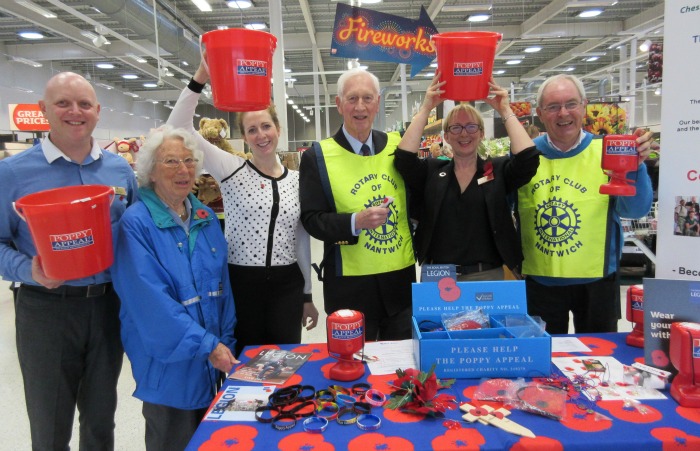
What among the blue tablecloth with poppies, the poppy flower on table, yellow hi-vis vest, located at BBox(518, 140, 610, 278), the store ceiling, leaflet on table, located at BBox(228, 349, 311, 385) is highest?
the store ceiling

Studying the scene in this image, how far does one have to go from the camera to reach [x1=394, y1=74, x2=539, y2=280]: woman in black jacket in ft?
6.70

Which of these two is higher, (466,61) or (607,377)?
(466,61)

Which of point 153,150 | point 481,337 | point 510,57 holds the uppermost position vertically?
point 510,57

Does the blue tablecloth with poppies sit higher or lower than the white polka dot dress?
lower

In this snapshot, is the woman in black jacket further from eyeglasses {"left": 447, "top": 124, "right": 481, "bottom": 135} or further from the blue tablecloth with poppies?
the blue tablecloth with poppies

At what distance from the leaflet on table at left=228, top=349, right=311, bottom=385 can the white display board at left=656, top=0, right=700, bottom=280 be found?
139cm

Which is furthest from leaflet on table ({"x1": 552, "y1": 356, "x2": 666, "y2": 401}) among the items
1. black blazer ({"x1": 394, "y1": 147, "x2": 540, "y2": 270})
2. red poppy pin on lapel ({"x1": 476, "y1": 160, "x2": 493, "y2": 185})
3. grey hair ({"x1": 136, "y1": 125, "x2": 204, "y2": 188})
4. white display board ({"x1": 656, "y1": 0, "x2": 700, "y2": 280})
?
grey hair ({"x1": 136, "y1": 125, "x2": 204, "y2": 188})

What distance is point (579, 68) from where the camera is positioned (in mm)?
20469

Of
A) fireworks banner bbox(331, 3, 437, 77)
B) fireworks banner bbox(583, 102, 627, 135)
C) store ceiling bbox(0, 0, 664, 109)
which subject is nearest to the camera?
fireworks banner bbox(331, 3, 437, 77)

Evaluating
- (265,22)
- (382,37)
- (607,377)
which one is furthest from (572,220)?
(265,22)

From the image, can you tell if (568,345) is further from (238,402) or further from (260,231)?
(260,231)

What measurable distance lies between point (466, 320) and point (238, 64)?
4.04 feet

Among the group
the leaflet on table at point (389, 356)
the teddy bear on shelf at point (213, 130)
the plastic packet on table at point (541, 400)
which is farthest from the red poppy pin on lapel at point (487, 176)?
the teddy bear on shelf at point (213, 130)

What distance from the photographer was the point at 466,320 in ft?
5.43
